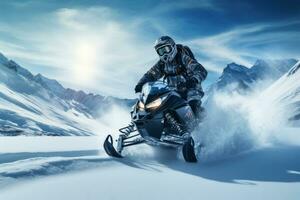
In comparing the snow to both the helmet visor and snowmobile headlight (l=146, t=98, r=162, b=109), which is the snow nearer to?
snowmobile headlight (l=146, t=98, r=162, b=109)

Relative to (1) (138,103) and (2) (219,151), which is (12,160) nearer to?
(1) (138,103)

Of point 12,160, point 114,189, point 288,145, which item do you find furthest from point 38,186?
point 288,145

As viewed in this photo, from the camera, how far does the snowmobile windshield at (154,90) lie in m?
7.78

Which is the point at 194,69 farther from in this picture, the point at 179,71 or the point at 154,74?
the point at 154,74

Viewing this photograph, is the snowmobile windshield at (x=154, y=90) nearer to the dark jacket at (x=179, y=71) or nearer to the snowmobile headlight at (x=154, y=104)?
the snowmobile headlight at (x=154, y=104)

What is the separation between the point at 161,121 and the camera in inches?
305

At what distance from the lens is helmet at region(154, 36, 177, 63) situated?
873 cm

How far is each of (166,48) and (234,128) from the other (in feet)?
8.23

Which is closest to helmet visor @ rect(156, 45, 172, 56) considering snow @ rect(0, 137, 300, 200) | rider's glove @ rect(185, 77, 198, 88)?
rider's glove @ rect(185, 77, 198, 88)

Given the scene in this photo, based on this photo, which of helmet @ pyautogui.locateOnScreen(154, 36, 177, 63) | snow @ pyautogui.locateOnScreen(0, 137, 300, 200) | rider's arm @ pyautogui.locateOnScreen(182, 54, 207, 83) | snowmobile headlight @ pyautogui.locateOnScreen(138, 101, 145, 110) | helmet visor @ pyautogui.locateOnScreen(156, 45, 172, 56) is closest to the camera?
snow @ pyautogui.locateOnScreen(0, 137, 300, 200)

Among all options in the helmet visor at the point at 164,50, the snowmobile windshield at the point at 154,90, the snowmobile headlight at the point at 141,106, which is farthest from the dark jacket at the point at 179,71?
the snowmobile headlight at the point at 141,106

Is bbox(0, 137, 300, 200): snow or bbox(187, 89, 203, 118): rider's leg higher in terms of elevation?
bbox(187, 89, 203, 118): rider's leg

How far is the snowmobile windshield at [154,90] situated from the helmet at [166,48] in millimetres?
1130

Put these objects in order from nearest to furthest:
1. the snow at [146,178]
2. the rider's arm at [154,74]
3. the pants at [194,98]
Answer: the snow at [146,178]
the pants at [194,98]
the rider's arm at [154,74]
